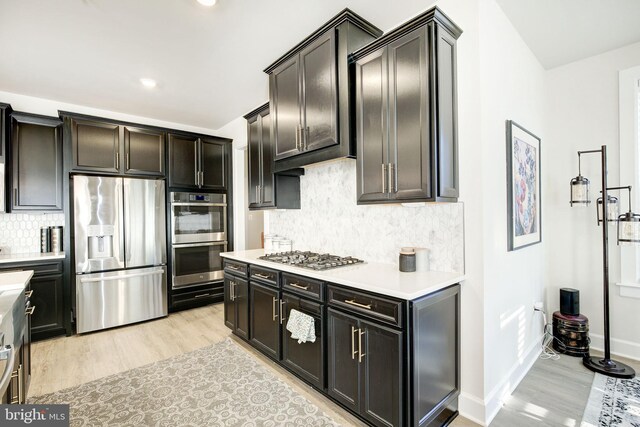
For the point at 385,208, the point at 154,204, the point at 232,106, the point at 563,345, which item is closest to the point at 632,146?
the point at 563,345

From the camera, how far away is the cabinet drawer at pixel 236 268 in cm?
293

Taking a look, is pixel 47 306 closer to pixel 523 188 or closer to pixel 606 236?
pixel 523 188

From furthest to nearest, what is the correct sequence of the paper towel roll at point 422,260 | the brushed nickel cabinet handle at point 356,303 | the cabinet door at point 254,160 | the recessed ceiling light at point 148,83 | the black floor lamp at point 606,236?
1. the cabinet door at point 254,160
2. the recessed ceiling light at point 148,83
3. the black floor lamp at point 606,236
4. the paper towel roll at point 422,260
5. the brushed nickel cabinet handle at point 356,303

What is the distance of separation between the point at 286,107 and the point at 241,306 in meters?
2.01

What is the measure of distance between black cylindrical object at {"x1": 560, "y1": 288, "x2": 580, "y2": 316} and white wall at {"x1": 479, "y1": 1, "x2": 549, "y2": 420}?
0.46 meters

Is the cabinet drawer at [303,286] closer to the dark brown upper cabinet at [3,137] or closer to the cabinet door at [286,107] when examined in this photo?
the cabinet door at [286,107]

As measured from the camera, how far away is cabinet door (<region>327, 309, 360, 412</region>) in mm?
1872

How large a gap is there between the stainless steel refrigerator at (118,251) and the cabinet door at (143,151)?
222mm

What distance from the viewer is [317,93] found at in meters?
2.38

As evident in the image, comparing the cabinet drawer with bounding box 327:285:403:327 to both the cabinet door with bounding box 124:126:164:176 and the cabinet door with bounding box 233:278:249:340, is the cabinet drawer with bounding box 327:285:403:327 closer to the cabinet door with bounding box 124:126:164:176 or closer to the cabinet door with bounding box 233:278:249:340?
the cabinet door with bounding box 233:278:249:340

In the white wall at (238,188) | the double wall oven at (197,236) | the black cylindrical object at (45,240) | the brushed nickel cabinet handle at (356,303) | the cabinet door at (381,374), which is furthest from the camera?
the white wall at (238,188)

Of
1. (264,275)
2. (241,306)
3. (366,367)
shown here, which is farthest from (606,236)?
(241,306)

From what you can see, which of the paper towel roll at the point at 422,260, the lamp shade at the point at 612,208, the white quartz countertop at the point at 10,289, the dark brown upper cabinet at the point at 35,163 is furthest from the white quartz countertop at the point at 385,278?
the dark brown upper cabinet at the point at 35,163

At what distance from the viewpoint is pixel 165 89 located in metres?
3.42
